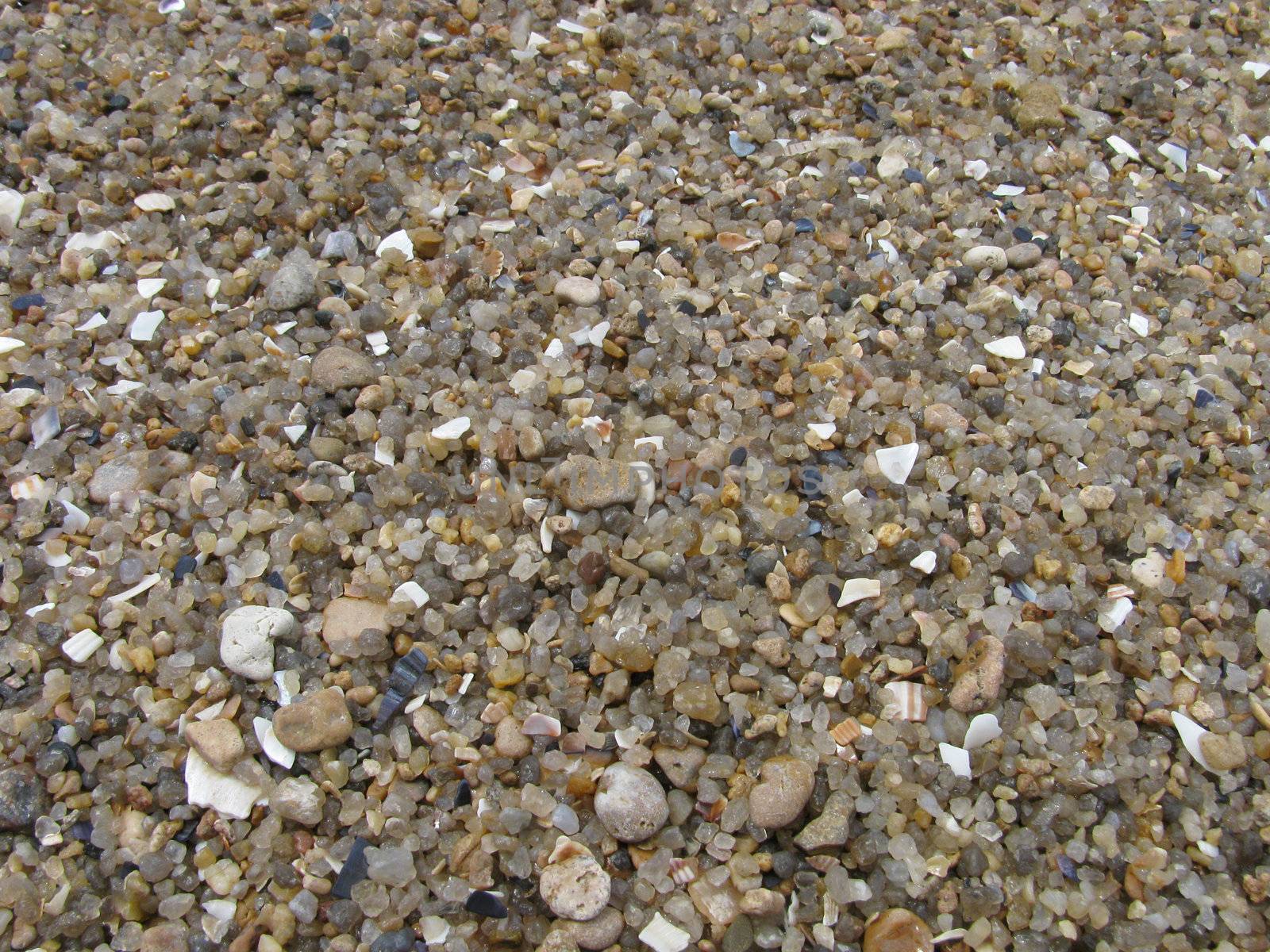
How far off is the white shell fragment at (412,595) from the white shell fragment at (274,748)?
26cm

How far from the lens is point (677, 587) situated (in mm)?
1473

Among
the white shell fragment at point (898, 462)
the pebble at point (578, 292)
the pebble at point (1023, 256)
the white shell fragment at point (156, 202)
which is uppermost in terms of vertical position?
the white shell fragment at point (156, 202)

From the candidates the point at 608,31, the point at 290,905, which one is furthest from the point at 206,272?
the point at 290,905

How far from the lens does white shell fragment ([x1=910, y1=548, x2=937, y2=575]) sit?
150cm

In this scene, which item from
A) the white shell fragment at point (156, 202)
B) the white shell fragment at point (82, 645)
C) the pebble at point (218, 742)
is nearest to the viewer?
the pebble at point (218, 742)

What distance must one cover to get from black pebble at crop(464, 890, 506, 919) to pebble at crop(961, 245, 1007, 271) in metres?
1.45

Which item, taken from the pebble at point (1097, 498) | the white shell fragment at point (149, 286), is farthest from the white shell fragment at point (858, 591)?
the white shell fragment at point (149, 286)

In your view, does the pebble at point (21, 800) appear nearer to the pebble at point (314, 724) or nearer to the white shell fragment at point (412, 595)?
the pebble at point (314, 724)

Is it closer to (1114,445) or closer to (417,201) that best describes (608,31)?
(417,201)

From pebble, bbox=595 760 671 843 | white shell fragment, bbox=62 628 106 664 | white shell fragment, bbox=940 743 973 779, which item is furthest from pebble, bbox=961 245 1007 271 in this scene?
white shell fragment, bbox=62 628 106 664

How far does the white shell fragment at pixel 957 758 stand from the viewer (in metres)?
1.35

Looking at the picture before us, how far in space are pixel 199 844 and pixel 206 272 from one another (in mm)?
1119

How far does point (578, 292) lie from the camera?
179 centimetres

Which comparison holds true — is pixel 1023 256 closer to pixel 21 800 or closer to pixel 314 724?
pixel 314 724
